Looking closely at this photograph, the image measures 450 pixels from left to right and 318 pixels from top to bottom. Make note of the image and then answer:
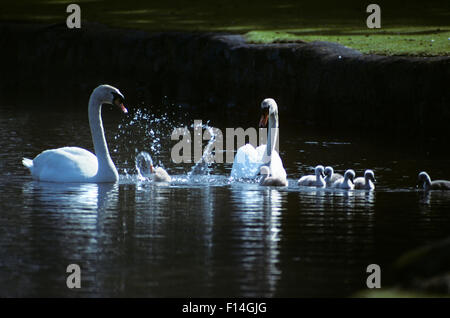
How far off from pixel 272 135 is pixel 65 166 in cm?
389

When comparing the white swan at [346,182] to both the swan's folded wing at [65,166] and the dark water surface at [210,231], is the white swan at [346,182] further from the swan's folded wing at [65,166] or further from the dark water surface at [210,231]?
the swan's folded wing at [65,166]

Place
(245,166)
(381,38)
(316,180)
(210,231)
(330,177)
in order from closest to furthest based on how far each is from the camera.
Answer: (210,231) < (316,180) < (330,177) < (245,166) < (381,38)

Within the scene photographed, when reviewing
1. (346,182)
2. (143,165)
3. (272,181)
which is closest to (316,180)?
(346,182)

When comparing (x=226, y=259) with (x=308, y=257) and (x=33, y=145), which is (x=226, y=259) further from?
(x=33, y=145)

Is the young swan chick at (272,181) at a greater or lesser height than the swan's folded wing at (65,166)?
lesser

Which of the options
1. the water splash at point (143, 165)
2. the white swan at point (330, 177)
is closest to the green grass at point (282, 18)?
the white swan at point (330, 177)

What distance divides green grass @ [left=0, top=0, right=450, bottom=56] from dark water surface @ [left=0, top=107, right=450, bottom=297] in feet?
37.5

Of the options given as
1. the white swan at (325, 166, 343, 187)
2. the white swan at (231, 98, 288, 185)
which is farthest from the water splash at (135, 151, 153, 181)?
the white swan at (325, 166, 343, 187)

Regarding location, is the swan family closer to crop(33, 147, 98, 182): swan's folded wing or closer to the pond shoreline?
crop(33, 147, 98, 182): swan's folded wing

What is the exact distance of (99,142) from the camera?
17000 mm

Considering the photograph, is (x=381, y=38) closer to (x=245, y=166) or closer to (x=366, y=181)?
(x=245, y=166)

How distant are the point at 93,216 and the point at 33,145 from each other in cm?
802

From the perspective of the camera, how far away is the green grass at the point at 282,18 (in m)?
31.3
